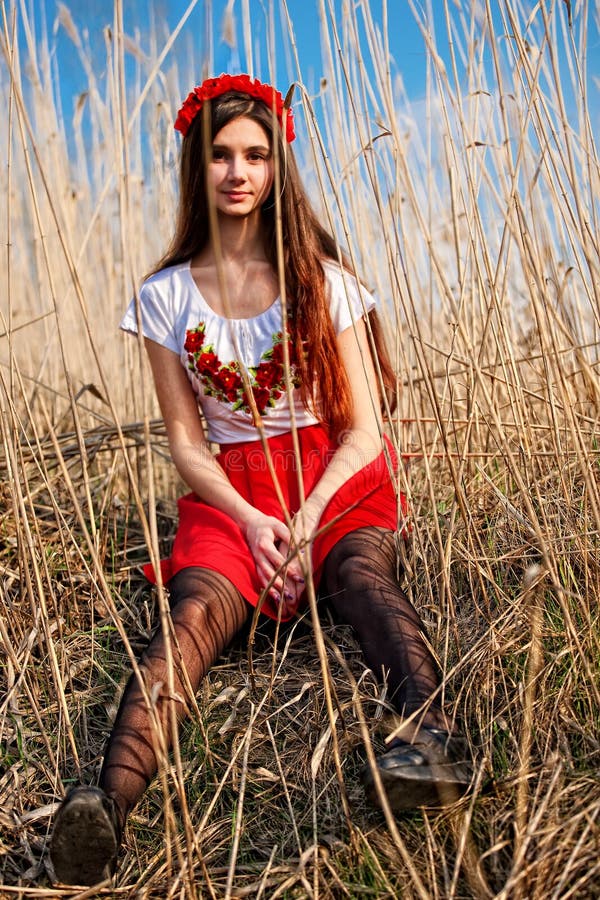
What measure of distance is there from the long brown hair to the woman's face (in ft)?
0.05

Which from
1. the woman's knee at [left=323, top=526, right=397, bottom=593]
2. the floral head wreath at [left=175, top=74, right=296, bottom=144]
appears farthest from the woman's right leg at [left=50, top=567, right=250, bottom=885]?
the floral head wreath at [left=175, top=74, right=296, bottom=144]

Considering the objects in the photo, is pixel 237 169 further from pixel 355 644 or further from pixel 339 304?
pixel 355 644

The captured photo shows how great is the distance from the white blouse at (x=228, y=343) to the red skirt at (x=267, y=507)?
4cm

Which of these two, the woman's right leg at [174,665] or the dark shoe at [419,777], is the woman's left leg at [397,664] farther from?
the woman's right leg at [174,665]

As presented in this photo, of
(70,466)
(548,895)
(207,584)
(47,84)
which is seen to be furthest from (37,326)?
(548,895)

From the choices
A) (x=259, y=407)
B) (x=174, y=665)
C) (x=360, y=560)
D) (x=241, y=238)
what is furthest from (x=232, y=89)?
(x=174, y=665)

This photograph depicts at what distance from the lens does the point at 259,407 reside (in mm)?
1325

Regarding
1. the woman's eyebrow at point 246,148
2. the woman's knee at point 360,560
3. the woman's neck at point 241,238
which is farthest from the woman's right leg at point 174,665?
the woman's eyebrow at point 246,148

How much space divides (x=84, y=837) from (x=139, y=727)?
14cm

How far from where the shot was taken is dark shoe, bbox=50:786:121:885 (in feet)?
2.61

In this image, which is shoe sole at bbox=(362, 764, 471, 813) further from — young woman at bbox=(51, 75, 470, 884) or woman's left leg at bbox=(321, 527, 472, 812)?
young woman at bbox=(51, 75, 470, 884)

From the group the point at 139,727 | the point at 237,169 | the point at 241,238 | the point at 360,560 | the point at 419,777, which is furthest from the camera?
the point at 241,238

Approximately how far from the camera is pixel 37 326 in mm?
2553

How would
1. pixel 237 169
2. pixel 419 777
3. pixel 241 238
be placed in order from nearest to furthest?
pixel 419 777
pixel 237 169
pixel 241 238
